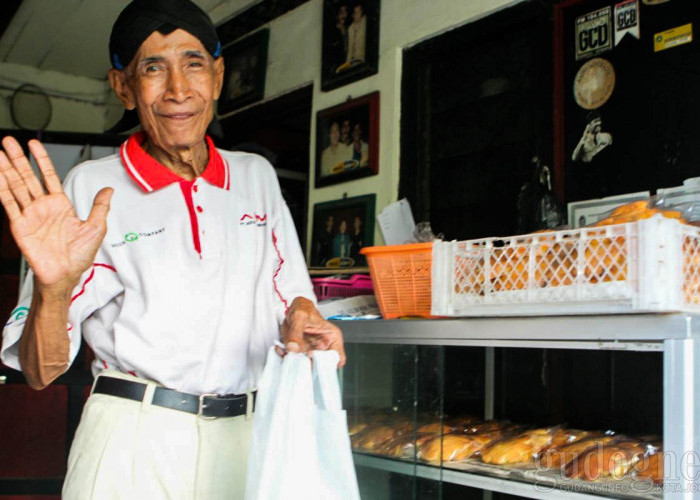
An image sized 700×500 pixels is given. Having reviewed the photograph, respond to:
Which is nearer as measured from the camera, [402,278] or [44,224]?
[44,224]

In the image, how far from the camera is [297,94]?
3736 mm

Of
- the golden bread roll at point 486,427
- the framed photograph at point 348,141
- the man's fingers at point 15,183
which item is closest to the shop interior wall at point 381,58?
the framed photograph at point 348,141

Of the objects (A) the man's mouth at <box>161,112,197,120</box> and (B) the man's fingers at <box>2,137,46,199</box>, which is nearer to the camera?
(B) the man's fingers at <box>2,137,46,199</box>

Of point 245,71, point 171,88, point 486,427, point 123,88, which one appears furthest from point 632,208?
point 245,71

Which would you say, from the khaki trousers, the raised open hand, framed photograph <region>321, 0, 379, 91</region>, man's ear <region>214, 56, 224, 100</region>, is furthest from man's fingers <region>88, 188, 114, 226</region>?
framed photograph <region>321, 0, 379, 91</region>

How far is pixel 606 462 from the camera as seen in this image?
5.89ft

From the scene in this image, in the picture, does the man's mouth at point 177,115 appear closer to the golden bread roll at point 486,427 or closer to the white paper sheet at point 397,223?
the golden bread roll at point 486,427

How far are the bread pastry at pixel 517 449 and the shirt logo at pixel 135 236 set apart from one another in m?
1.09

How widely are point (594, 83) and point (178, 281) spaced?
160cm

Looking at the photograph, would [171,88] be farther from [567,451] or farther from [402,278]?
[567,451]

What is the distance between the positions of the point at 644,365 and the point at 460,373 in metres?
0.74

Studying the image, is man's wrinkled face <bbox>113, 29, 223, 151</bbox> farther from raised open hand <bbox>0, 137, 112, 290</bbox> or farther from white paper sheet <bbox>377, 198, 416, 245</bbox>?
white paper sheet <bbox>377, 198, 416, 245</bbox>

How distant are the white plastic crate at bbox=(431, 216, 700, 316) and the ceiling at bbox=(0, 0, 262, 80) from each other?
2.66 metres

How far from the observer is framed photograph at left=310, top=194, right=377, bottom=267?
3.19 m
